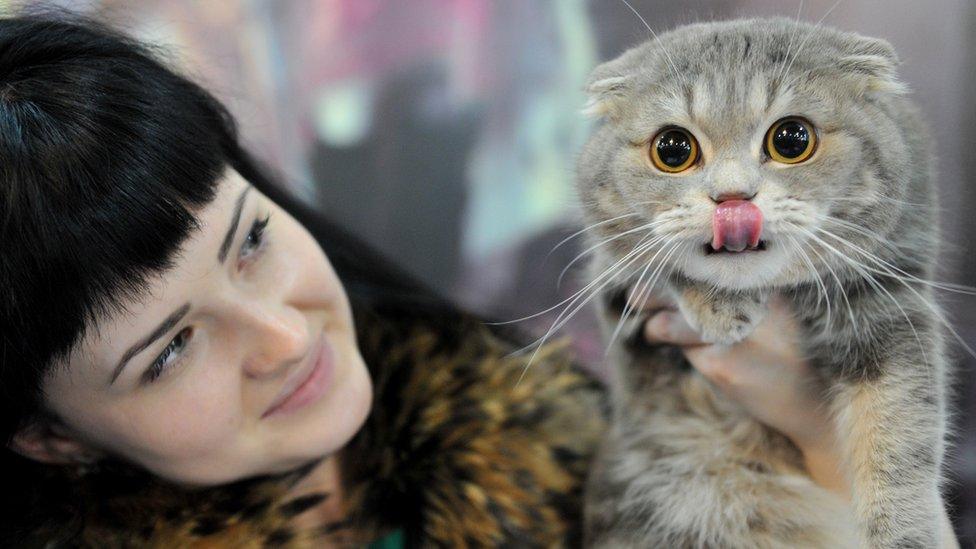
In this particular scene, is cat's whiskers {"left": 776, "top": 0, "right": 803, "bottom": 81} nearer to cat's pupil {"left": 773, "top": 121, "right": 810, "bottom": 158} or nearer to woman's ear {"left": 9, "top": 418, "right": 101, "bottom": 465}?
cat's pupil {"left": 773, "top": 121, "right": 810, "bottom": 158}

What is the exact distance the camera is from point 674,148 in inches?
38.9

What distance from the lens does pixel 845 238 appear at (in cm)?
93

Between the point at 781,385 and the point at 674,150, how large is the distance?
0.38m

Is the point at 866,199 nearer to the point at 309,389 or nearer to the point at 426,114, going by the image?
the point at 309,389

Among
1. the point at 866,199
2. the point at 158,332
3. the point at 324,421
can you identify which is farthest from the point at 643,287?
the point at 158,332

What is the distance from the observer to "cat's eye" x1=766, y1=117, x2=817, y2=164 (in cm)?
91

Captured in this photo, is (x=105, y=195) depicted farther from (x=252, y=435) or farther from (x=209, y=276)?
(x=252, y=435)

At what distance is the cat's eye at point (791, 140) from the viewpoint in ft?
2.97

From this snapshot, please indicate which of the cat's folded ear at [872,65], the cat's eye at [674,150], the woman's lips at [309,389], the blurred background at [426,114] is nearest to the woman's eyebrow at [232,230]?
the woman's lips at [309,389]

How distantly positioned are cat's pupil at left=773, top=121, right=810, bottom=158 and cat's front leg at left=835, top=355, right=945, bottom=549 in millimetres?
326

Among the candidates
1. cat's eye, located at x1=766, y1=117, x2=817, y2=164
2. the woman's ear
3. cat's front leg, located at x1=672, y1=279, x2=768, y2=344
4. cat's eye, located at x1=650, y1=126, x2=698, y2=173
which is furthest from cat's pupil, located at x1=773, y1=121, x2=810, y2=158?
the woman's ear

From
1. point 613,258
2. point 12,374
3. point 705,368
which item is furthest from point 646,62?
point 12,374

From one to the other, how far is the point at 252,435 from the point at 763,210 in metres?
0.80

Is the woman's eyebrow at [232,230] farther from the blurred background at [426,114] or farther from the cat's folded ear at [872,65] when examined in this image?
the cat's folded ear at [872,65]
